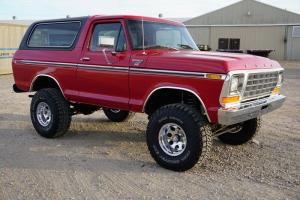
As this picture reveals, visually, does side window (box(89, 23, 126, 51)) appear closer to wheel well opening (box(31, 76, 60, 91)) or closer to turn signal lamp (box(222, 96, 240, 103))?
wheel well opening (box(31, 76, 60, 91))

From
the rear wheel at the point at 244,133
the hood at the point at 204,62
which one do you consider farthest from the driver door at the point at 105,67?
the rear wheel at the point at 244,133

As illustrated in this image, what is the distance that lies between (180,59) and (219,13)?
3617cm

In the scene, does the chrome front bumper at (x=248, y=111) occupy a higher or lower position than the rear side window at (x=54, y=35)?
lower

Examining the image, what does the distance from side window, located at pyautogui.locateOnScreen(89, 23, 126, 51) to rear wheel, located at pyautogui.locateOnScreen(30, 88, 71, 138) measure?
114cm

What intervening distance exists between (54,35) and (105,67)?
62.4 inches

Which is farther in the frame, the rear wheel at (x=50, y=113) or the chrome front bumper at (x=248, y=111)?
the rear wheel at (x=50, y=113)

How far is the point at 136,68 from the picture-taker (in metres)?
5.46

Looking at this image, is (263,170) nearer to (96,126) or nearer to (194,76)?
Answer: (194,76)

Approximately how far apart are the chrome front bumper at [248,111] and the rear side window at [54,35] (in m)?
2.99

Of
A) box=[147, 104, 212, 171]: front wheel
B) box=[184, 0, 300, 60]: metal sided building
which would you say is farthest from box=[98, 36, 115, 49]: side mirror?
box=[184, 0, 300, 60]: metal sided building

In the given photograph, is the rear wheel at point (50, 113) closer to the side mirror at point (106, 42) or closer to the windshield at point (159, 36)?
the side mirror at point (106, 42)

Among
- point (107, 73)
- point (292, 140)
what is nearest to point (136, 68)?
point (107, 73)

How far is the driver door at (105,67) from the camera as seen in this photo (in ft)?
18.6

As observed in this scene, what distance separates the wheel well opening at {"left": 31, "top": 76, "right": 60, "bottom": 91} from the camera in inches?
276
